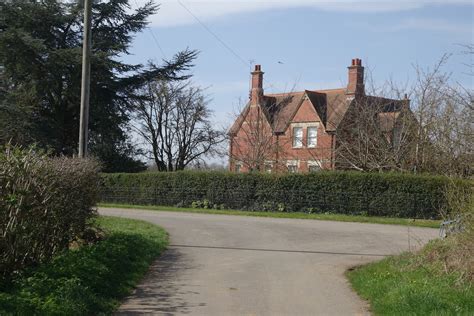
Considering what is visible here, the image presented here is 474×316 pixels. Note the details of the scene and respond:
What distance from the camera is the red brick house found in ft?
137

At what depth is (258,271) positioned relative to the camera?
10914mm

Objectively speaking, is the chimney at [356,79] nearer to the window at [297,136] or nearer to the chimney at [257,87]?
the window at [297,136]

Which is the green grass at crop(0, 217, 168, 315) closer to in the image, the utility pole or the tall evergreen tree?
the utility pole

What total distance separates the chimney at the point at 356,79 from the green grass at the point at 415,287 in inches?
1271

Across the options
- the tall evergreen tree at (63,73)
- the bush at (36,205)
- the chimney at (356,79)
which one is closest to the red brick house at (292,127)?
the chimney at (356,79)

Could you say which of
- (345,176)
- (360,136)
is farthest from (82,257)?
(360,136)

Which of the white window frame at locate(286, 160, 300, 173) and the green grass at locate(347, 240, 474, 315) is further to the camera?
the white window frame at locate(286, 160, 300, 173)

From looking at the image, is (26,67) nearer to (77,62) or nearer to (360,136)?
(77,62)

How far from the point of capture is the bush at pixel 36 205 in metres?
8.05

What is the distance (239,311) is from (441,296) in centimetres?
265

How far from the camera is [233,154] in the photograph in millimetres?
47406

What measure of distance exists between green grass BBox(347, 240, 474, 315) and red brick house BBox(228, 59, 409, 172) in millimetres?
27140

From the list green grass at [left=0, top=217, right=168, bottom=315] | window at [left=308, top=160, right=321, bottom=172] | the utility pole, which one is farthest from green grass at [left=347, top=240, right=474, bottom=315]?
window at [left=308, top=160, right=321, bottom=172]

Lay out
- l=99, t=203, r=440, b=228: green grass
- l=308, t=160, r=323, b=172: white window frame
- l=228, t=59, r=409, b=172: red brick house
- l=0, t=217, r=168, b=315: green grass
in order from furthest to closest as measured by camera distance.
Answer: l=228, t=59, r=409, b=172: red brick house < l=308, t=160, r=323, b=172: white window frame < l=99, t=203, r=440, b=228: green grass < l=0, t=217, r=168, b=315: green grass
